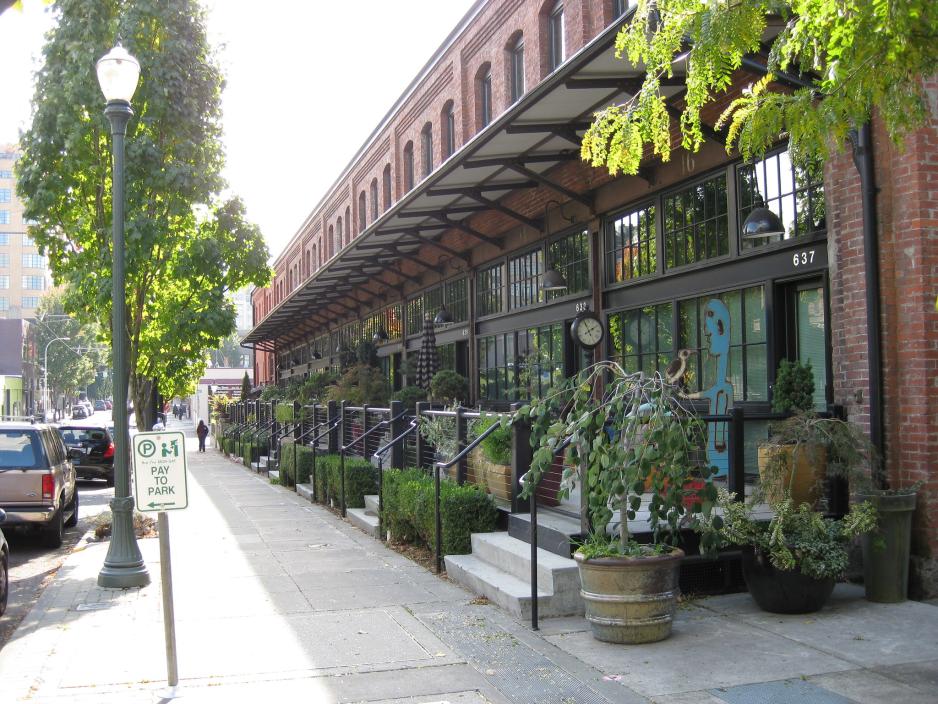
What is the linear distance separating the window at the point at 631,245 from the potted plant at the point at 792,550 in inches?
250

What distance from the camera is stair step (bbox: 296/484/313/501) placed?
1736cm

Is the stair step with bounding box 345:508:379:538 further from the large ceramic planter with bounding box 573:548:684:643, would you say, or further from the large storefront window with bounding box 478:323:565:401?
the large ceramic planter with bounding box 573:548:684:643

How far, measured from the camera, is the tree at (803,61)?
170 inches

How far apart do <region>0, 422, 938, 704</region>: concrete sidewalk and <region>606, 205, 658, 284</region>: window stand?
6084mm

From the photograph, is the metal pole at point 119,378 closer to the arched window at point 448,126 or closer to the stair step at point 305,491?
the stair step at point 305,491

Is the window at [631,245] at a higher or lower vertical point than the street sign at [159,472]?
higher

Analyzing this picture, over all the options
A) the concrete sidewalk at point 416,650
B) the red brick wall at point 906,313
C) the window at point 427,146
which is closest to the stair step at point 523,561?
the concrete sidewalk at point 416,650

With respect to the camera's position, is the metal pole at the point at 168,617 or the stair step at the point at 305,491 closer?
the metal pole at the point at 168,617

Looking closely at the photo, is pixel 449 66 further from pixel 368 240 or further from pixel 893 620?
pixel 893 620

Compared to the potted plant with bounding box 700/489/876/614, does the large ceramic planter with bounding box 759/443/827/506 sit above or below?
above

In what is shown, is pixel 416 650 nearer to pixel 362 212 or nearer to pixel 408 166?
pixel 408 166

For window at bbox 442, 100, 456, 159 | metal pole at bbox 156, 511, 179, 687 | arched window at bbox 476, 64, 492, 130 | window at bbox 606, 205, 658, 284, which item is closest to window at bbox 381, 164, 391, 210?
window at bbox 442, 100, 456, 159

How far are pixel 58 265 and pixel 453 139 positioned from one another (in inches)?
492

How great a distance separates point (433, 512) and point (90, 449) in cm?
1538
